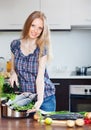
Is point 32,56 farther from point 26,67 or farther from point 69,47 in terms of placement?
point 69,47

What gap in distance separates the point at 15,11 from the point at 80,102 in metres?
1.29

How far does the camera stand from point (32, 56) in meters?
1.99

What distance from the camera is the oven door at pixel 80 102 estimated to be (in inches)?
137

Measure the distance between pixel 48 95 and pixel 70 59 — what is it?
183 centimetres

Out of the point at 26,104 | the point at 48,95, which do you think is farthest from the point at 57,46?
the point at 26,104

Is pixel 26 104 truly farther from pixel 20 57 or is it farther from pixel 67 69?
pixel 67 69

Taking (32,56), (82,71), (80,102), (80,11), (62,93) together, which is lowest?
(80,102)

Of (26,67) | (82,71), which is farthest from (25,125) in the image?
(82,71)

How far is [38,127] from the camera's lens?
1.58m

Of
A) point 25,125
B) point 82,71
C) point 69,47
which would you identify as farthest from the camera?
point 69,47

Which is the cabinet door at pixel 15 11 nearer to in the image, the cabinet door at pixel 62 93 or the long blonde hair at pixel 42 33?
the cabinet door at pixel 62 93

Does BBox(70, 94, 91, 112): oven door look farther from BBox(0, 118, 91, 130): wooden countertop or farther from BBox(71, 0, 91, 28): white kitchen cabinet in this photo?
BBox(0, 118, 91, 130): wooden countertop

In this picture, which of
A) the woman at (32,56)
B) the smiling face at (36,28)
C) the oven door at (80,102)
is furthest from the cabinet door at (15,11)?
the smiling face at (36,28)

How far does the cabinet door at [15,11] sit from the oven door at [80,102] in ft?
3.41
